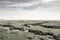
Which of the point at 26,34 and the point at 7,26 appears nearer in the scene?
the point at 26,34

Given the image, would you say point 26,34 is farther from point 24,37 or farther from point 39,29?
point 39,29

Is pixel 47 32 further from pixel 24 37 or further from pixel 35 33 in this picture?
pixel 24 37

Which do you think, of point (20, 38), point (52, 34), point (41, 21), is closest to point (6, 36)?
point (20, 38)

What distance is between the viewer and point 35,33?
290 cm

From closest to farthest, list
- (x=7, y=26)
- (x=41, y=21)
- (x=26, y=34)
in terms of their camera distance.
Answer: (x=26, y=34)
(x=7, y=26)
(x=41, y=21)

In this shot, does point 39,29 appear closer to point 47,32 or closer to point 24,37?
point 47,32

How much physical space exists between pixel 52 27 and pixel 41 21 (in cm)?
52

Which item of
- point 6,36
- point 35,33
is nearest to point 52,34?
point 35,33

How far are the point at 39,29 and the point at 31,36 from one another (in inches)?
12.8

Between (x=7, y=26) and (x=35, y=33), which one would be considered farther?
(x=7, y=26)

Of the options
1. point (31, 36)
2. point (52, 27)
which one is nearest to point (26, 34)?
point (31, 36)

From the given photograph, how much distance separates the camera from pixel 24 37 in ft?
8.57

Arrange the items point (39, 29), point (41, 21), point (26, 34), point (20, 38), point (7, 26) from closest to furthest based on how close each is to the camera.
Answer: point (20, 38) < point (26, 34) < point (39, 29) < point (7, 26) < point (41, 21)

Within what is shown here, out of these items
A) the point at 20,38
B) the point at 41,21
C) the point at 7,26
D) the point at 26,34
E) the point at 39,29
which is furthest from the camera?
the point at 41,21
